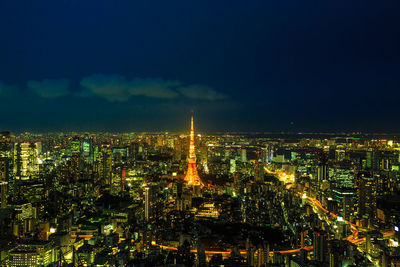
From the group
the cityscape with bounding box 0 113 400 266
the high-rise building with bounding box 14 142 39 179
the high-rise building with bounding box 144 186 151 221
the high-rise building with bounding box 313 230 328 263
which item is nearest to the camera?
the high-rise building with bounding box 313 230 328 263

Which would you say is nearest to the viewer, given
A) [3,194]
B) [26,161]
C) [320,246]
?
[320,246]

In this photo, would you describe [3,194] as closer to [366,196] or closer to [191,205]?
[191,205]

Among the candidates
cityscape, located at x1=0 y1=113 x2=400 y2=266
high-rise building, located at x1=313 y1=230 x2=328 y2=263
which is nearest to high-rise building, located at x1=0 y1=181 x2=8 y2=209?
cityscape, located at x1=0 y1=113 x2=400 y2=266

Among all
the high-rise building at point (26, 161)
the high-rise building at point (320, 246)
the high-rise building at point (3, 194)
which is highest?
the high-rise building at point (26, 161)

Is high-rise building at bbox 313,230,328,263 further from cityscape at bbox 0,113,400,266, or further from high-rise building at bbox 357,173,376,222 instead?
high-rise building at bbox 357,173,376,222

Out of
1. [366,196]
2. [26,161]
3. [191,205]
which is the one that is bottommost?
[191,205]

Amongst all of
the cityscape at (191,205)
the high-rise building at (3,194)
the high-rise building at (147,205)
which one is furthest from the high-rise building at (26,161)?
the high-rise building at (147,205)

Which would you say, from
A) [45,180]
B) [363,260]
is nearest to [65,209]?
[45,180]

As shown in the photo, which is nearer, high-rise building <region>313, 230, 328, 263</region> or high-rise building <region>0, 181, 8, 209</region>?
high-rise building <region>313, 230, 328, 263</region>

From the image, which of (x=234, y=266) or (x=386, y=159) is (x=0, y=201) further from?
(x=386, y=159)

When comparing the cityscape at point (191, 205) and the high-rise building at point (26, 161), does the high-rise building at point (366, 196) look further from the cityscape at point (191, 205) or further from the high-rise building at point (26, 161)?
the high-rise building at point (26, 161)

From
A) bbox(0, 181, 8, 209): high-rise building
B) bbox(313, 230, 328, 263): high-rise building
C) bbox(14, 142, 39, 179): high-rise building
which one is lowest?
bbox(313, 230, 328, 263): high-rise building

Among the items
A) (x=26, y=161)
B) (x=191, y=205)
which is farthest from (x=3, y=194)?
(x=191, y=205)
